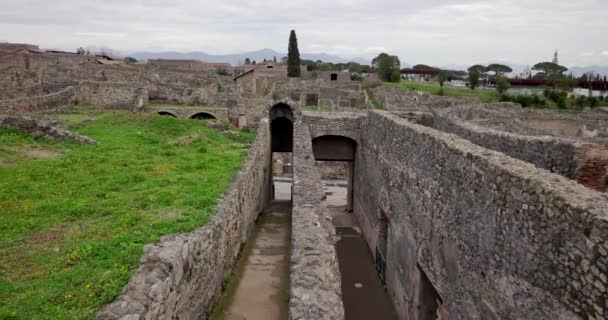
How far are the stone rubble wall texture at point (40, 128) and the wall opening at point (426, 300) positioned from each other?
12.0 metres

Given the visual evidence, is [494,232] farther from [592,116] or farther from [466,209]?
[592,116]

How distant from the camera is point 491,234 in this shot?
6977 mm

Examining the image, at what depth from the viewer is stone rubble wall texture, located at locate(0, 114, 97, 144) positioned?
16.5 m

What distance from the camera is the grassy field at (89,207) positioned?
20.0 feet

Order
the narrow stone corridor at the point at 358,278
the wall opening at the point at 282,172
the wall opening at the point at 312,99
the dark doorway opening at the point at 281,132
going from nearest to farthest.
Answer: the narrow stone corridor at the point at 358,278 < the dark doorway opening at the point at 281,132 < the wall opening at the point at 282,172 < the wall opening at the point at 312,99

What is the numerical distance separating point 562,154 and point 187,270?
23.9 feet

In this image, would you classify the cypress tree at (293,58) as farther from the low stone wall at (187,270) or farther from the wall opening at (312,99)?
the low stone wall at (187,270)

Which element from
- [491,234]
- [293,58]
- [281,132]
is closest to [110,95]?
[281,132]

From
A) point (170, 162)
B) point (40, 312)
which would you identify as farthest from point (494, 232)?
point (170, 162)

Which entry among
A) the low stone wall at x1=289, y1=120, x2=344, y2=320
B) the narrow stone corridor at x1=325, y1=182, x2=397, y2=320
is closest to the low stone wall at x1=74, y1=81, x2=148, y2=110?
the narrow stone corridor at x1=325, y1=182, x2=397, y2=320

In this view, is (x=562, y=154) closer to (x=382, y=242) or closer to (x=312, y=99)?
(x=382, y=242)

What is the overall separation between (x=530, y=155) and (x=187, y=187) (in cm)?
768

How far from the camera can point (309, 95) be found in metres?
46.2

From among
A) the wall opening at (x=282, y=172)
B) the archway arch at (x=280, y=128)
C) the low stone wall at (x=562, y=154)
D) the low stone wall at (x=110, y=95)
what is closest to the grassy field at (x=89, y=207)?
the archway arch at (x=280, y=128)
